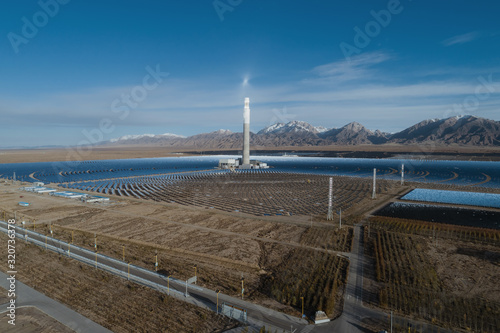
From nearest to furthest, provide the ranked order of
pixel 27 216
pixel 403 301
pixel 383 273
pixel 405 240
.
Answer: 1. pixel 403 301
2. pixel 383 273
3. pixel 405 240
4. pixel 27 216

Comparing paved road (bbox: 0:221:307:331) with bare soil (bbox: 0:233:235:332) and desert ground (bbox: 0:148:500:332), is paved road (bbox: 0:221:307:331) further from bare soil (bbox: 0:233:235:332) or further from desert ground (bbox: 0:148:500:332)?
desert ground (bbox: 0:148:500:332)

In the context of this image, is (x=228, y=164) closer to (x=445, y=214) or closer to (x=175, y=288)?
(x=445, y=214)

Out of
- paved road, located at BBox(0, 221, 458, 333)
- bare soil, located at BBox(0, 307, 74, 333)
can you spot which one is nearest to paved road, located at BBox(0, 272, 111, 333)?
bare soil, located at BBox(0, 307, 74, 333)

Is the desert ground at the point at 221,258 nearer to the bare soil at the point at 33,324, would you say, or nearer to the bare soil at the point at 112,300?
the bare soil at the point at 112,300

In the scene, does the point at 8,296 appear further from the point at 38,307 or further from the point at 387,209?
the point at 387,209

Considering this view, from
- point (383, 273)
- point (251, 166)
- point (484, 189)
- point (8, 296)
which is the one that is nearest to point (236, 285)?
point (383, 273)

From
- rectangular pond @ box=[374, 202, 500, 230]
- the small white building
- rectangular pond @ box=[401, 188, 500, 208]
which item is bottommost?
rectangular pond @ box=[374, 202, 500, 230]

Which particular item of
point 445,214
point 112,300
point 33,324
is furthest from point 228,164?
point 33,324
